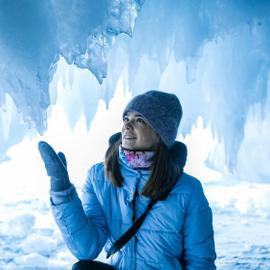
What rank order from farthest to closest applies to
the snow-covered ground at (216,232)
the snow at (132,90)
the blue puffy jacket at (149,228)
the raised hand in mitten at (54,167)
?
→ 1. the snow at (132,90)
2. the snow-covered ground at (216,232)
3. the blue puffy jacket at (149,228)
4. the raised hand in mitten at (54,167)

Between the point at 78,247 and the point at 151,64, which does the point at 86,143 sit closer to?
the point at 151,64

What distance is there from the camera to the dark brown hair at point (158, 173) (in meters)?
1.20

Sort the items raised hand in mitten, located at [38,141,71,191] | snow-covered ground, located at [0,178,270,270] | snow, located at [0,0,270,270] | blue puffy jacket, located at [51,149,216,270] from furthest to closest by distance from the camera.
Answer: snow, located at [0,0,270,270] → snow-covered ground, located at [0,178,270,270] → blue puffy jacket, located at [51,149,216,270] → raised hand in mitten, located at [38,141,71,191]

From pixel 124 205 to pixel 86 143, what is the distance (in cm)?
411

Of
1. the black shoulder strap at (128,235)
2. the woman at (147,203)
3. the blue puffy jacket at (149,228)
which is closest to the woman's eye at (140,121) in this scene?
the woman at (147,203)

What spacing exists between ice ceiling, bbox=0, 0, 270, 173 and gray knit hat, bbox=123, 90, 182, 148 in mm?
1849

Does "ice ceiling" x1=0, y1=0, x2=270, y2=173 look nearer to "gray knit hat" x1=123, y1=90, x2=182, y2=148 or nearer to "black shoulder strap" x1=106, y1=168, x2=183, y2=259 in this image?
"gray knit hat" x1=123, y1=90, x2=182, y2=148

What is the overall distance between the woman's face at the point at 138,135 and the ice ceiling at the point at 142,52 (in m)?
1.87

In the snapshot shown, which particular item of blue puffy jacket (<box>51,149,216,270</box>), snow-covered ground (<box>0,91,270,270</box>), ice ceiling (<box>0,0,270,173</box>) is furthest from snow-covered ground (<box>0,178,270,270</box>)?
blue puffy jacket (<box>51,149,216,270</box>)

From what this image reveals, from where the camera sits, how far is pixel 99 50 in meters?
3.12

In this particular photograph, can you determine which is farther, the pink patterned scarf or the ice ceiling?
the ice ceiling

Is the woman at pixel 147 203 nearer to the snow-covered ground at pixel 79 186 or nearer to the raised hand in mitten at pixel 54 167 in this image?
the raised hand in mitten at pixel 54 167

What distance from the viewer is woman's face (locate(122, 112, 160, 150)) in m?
1.23

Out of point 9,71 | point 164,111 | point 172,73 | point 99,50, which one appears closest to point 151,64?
point 172,73
